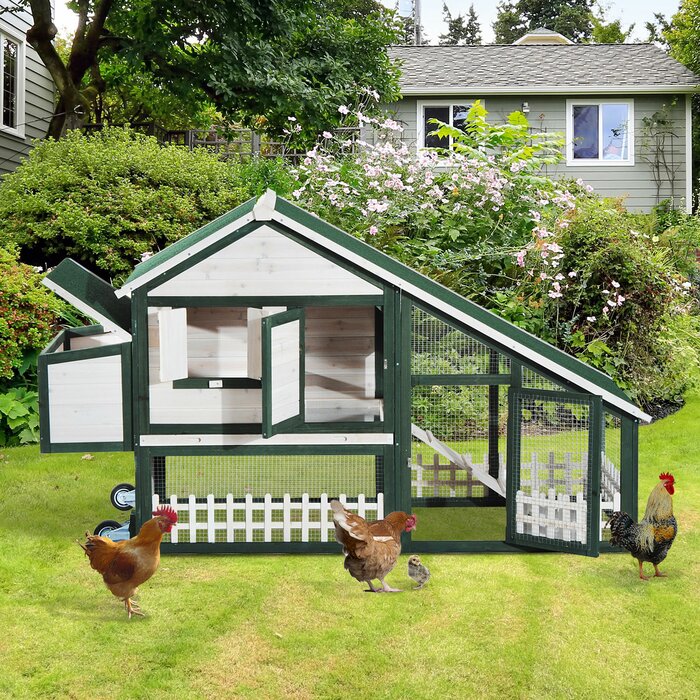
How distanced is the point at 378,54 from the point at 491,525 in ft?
38.0

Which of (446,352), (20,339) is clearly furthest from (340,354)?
(20,339)

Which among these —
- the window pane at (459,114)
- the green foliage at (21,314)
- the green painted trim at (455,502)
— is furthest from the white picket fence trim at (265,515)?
the window pane at (459,114)

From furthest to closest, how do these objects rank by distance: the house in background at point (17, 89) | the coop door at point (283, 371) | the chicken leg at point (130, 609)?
1. the house in background at point (17, 89)
2. the coop door at point (283, 371)
3. the chicken leg at point (130, 609)

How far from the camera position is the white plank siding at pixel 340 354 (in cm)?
733

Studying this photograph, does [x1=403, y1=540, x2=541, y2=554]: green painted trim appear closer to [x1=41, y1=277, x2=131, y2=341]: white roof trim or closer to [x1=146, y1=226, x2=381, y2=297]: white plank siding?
[x1=146, y1=226, x2=381, y2=297]: white plank siding

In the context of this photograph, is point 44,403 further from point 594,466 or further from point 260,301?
point 594,466

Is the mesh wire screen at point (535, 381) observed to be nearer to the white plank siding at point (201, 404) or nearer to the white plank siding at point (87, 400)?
the white plank siding at point (201, 404)

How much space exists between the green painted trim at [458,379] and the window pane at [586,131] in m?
15.5

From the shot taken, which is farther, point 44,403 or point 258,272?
point 44,403

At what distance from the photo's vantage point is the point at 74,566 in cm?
620

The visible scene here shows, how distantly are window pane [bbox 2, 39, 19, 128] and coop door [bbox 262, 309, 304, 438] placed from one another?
41.7 feet

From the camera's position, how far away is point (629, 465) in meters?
6.18

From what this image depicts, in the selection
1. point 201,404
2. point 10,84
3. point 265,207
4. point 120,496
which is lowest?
point 120,496

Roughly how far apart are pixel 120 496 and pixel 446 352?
2947 millimetres
